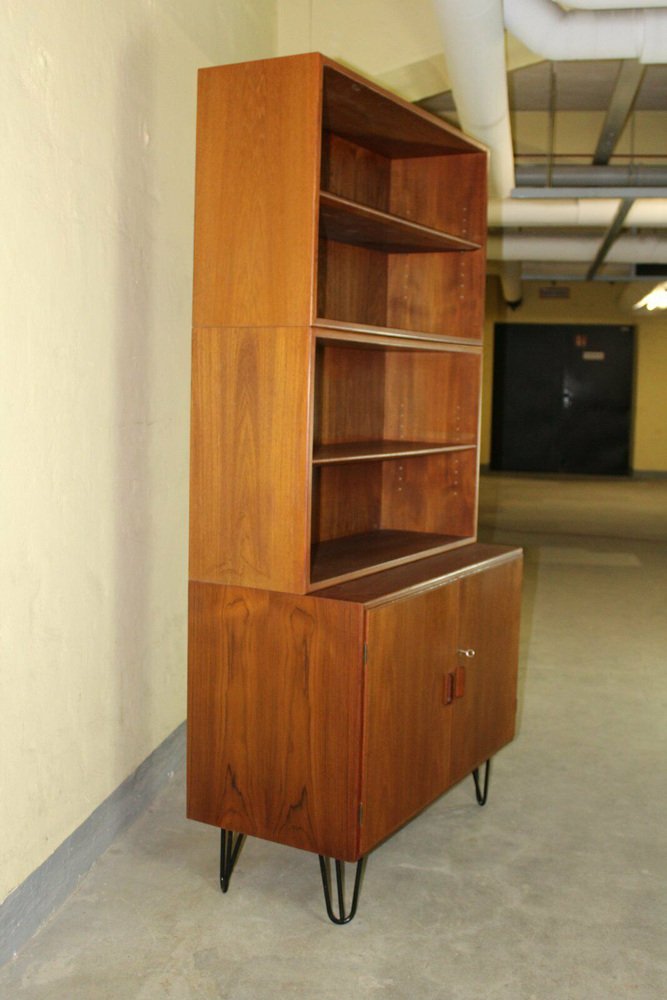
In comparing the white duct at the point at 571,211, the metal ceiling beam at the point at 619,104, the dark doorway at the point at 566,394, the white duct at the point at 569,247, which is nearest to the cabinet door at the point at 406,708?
the metal ceiling beam at the point at 619,104

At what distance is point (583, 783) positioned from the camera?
401cm

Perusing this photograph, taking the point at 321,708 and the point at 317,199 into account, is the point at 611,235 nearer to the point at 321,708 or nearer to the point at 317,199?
the point at 317,199

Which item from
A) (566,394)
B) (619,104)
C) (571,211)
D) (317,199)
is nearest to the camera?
(317,199)

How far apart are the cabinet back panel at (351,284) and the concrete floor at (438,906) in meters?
1.81

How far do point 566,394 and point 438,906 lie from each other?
13.9m

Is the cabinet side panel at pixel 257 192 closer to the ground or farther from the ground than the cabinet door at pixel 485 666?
farther from the ground

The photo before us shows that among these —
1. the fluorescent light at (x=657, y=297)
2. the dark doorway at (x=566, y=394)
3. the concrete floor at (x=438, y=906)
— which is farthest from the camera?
the dark doorway at (x=566, y=394)

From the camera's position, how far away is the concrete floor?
2.58 meters

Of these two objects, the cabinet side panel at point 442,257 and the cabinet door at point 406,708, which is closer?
the cabinet door at point 406,708

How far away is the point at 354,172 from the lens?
3.63m

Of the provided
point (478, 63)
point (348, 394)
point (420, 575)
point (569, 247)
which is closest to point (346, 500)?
point (348, 394)

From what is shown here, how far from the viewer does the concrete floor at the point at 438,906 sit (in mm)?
2582

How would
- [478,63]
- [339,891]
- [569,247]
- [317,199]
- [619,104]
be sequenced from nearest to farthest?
1. [317,199]
2. [339,891]
3. [478,63]
4. [619,104]
5. [569,247]

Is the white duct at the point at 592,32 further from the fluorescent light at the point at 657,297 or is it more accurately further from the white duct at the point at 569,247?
the fluorescent light at the point at 657,297
